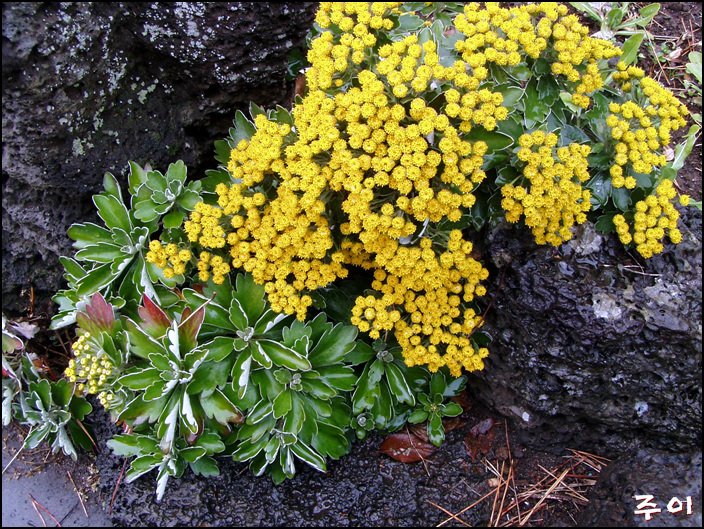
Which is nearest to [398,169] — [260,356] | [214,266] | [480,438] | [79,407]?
[214,266]

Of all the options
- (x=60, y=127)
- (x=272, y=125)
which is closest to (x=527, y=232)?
(x=272, y=125)

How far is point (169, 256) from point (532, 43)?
1935 mm

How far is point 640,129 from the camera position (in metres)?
2.87

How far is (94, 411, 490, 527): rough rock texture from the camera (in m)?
3.34

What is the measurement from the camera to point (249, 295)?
121 inches

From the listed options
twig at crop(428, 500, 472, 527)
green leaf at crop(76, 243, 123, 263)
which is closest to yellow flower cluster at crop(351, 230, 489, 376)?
twig at crop(428, 500, 472, 527)

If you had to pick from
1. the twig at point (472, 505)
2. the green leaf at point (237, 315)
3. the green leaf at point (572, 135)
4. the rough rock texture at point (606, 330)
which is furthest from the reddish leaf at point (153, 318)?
the green leaf at point (572, 135)

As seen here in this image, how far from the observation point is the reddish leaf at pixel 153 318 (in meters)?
3.05

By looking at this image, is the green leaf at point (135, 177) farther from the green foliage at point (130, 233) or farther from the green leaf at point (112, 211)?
the green leaf at point (112, 211)

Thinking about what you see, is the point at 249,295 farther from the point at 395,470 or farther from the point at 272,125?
the point at 395,470

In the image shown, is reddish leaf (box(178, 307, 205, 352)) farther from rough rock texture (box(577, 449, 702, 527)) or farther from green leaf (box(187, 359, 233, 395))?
rough rock texture (box(577, 449, 702, 527))

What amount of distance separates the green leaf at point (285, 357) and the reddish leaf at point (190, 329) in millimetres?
317

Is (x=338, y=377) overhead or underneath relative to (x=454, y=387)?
overhead

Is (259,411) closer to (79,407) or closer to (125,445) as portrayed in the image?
(125,445)
